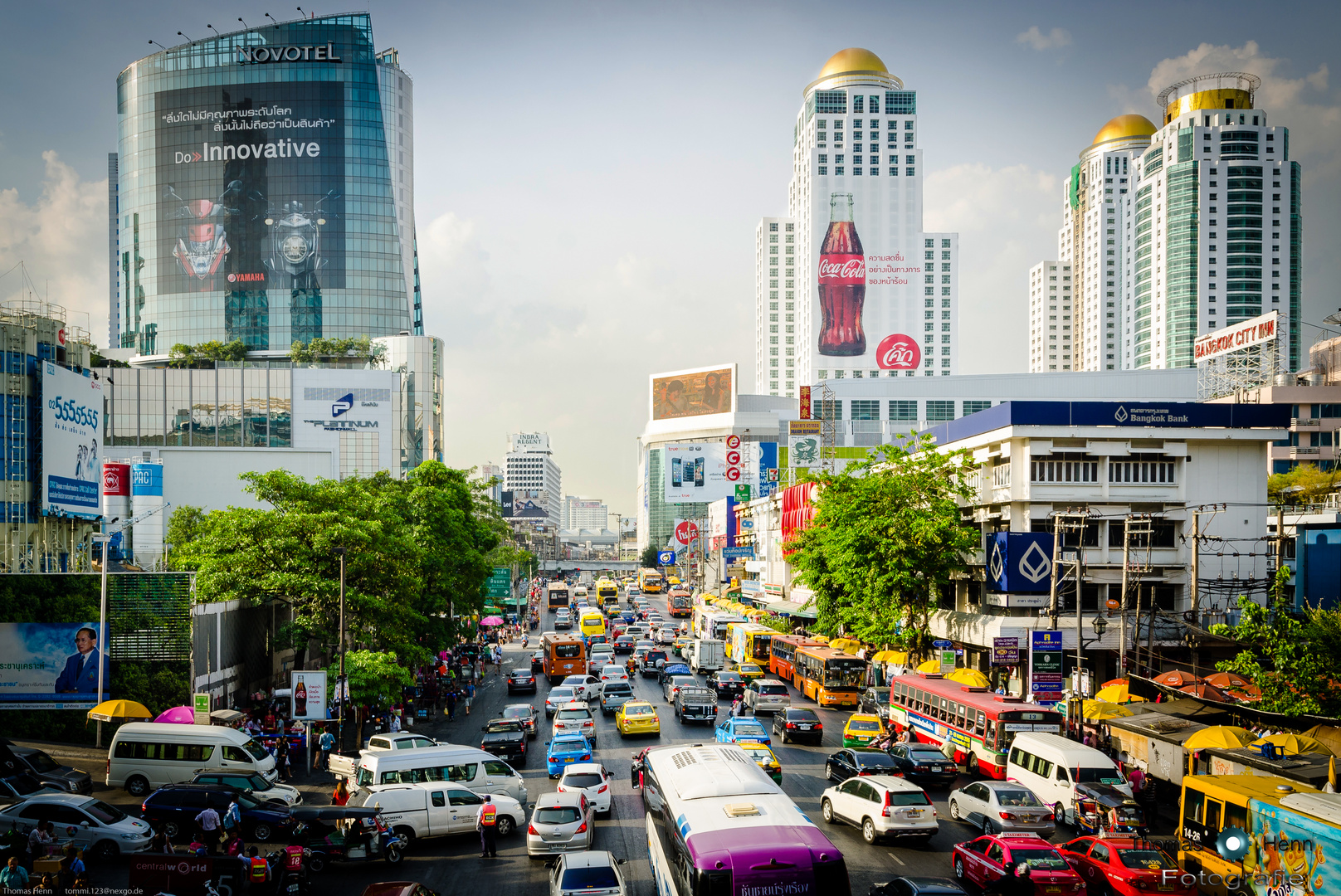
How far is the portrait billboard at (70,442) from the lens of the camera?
→ 52.8m

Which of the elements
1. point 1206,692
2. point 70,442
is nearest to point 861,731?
point 1206,692

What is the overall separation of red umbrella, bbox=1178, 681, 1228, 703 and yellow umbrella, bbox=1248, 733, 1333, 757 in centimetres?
497

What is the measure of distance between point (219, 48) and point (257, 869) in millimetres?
143073

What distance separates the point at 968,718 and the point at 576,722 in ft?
41.8

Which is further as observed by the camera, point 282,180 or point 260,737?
point 282,180

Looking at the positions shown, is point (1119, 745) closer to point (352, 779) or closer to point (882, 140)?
point (352, 779)

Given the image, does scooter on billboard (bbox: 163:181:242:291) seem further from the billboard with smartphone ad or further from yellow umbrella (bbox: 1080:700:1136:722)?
yellow umbrella (bbox: 1080:700:1136:722)

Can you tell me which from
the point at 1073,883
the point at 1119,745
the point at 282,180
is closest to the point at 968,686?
the point at 1119,745

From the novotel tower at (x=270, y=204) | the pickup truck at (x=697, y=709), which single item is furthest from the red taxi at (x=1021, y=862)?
the novotel tower at (x=270, y=204)

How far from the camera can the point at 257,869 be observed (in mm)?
18703

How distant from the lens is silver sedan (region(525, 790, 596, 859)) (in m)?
20.2

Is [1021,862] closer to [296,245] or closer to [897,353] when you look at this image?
[296,245]

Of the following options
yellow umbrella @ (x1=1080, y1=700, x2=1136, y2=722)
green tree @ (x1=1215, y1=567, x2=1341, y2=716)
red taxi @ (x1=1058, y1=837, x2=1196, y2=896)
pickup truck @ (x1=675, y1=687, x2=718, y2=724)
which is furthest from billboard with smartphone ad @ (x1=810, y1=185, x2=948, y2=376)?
red taxi @ (x1=1058, y1=837, x2=1196, y2=896)

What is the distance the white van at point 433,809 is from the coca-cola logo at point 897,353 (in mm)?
152181
